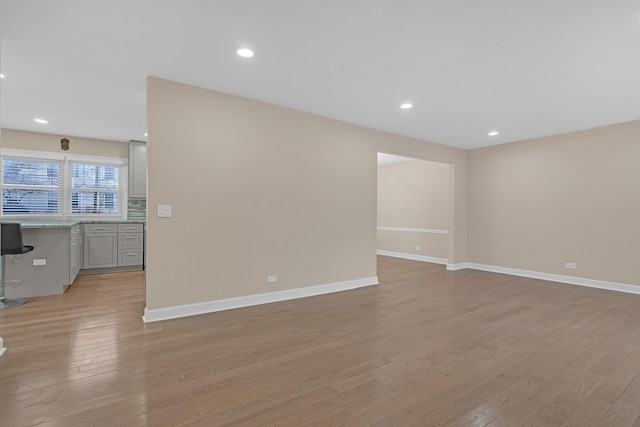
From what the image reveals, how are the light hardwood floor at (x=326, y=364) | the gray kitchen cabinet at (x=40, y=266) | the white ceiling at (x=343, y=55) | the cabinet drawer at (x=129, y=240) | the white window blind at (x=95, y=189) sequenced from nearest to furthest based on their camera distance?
the light hardwood floor at (x=326, y=364) < the white ceiling at (x=343, y=55) < the gray kitchen cabinet at (x=40, y=266) < the cabinet drawer at (x=129, y=240) < the white window blind at (x=95, y=189)

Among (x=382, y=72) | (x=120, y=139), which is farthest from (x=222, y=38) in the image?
(x=120, y=139)

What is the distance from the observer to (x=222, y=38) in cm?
250

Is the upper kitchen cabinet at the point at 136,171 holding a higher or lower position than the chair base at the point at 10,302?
higher

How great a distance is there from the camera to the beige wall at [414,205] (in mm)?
7309

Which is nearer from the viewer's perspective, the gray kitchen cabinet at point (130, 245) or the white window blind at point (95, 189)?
the gray kitchen cabinet at point (130, 245)

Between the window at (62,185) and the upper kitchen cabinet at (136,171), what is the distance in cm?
41

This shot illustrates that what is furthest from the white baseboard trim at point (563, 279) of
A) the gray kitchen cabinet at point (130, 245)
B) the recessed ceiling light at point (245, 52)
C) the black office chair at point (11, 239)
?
the black office chair at point (11, 239)

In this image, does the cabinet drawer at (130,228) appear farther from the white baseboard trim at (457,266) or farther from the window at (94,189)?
the white baseboard trim at (457,266)

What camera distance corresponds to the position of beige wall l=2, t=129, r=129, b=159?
5.48 meters

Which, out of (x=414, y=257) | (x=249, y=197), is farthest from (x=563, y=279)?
(x=249, y=197)

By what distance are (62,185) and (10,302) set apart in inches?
113

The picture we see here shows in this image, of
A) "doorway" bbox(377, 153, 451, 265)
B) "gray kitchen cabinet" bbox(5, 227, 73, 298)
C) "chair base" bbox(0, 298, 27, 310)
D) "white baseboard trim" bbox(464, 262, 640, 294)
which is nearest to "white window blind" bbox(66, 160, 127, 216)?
"gray kitchen cabinet" bbox(5, 227, 73, 298)

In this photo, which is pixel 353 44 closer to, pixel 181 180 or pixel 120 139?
pixel 181 180

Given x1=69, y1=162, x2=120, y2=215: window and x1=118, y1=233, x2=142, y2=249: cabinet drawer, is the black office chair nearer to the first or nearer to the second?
x1=118, y1=233, x2=142, y2=249: cabinet drawer
